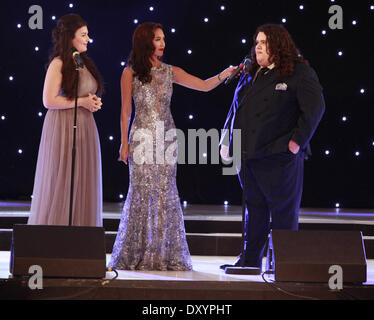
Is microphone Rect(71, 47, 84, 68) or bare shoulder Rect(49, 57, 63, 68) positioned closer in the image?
microphone Rect(71, 47, 84, 68)

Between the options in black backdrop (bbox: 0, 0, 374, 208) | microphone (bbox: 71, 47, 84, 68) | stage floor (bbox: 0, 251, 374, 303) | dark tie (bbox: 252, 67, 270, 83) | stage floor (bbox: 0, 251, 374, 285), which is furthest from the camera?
black backdrop (bbox: 0, 0, 374, 208)

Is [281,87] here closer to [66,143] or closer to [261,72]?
[261,72]

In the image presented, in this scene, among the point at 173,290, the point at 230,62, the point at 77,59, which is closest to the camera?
the point at 173,290

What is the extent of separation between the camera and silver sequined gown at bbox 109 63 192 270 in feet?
12.9

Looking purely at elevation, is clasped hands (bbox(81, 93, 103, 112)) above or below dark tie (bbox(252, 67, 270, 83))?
below

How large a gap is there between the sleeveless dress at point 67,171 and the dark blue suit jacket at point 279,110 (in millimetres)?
931

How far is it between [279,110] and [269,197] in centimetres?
51

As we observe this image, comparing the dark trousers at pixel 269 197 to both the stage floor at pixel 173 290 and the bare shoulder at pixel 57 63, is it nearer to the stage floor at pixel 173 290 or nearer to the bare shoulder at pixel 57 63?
the stage floor at pixel 173 290

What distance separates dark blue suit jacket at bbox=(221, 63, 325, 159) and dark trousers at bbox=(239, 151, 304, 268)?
0.08 metres

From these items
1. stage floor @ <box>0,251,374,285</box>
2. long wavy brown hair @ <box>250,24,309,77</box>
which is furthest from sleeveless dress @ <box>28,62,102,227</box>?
long wavy brown hair @ <box>250,24,309,77</box>

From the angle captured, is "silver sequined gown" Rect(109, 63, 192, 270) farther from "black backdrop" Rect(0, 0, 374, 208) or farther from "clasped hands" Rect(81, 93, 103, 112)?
"black backdrop" Rect(0, 0, 374, 208)

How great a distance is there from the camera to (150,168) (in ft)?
13.1

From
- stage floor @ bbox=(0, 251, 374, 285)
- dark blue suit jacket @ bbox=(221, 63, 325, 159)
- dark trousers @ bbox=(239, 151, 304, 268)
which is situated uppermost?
dark blue suit jacket @ bbox=(221, 63, 325, 159)

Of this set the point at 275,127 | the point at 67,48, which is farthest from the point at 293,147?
the point at 67,48
